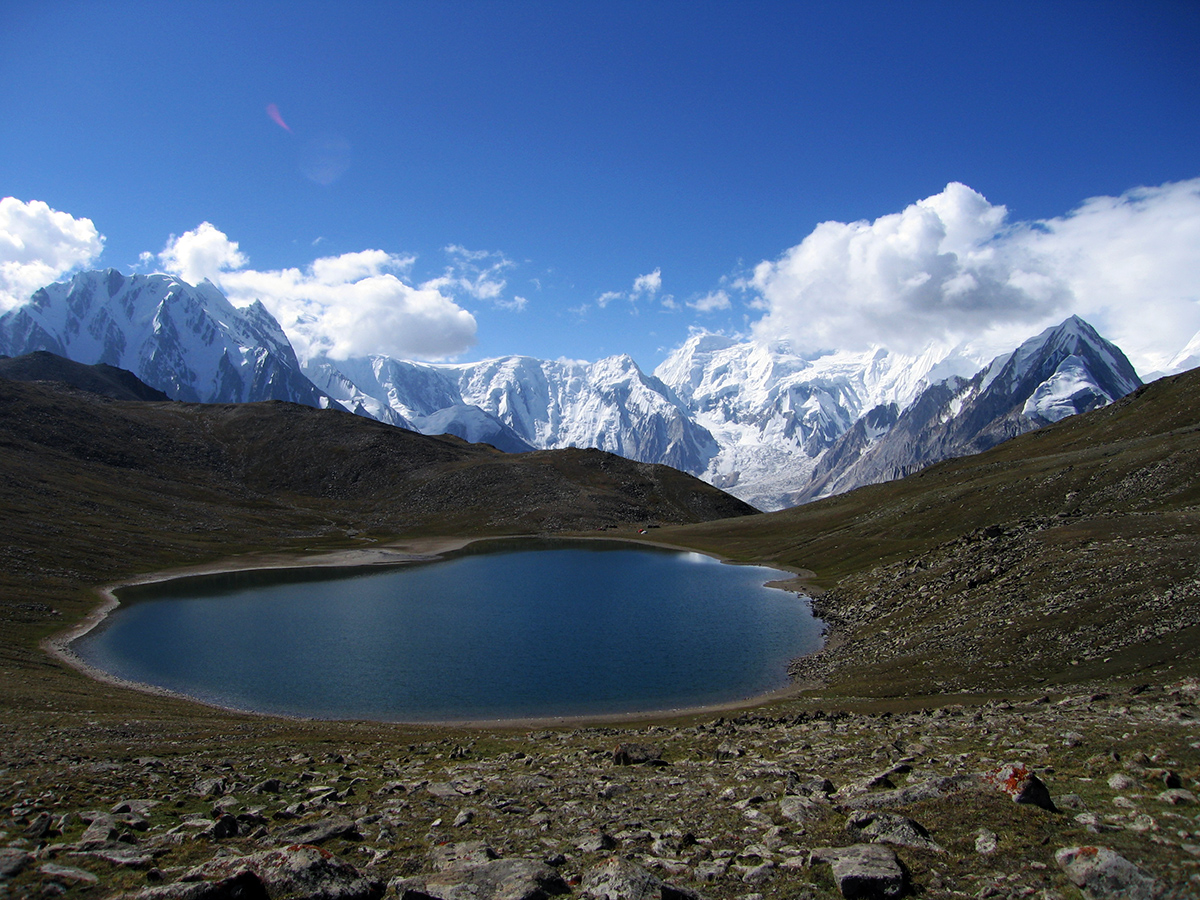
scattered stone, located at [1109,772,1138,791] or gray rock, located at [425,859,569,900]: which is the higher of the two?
gray rock, located at [425,859,569,900]

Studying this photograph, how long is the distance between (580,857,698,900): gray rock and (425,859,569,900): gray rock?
2.05 feet

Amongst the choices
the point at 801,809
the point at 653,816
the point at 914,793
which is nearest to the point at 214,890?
the point at 653,816

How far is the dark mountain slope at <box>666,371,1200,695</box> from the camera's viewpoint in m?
40.1

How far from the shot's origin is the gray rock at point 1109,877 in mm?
10148

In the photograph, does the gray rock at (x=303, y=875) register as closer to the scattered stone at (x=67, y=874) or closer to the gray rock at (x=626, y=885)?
the scattered stone at (x=67, y=874)

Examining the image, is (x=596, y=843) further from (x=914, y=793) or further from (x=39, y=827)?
(x=39, y=827)

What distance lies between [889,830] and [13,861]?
1739 centimetres

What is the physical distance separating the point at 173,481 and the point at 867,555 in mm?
179223

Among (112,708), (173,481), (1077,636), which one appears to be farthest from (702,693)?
(173,481)

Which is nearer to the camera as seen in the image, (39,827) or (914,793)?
(39,827)

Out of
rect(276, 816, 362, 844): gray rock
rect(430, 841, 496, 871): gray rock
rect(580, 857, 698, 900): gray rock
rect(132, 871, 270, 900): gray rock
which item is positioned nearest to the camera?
rect(132, 871, 270, 900): gray rock

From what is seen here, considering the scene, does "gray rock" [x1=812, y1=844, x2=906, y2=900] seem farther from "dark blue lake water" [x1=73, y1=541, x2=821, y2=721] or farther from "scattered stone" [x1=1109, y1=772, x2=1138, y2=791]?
"dark blue lake water" [x1=73, y1=541, x2=821, y2=721]

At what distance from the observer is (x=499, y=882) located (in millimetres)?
12188

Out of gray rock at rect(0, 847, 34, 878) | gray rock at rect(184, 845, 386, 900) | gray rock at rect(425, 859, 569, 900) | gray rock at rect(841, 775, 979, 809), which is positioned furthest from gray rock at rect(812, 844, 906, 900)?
gray rock at rect(0, 847, 34, 878)
